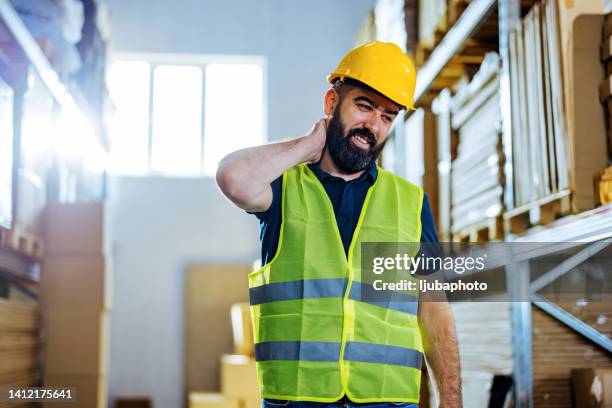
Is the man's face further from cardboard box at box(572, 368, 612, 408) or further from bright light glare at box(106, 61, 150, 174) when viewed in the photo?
bright light glare at box(106, 61, 150, 174)

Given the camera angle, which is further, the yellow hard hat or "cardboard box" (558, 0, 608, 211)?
"cardboard box" (558, 0, 608, 211)

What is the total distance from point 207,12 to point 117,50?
1.25 metres

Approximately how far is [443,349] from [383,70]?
928 mm

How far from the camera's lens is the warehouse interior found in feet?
10.9

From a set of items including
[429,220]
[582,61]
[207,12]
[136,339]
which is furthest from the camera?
[207,12]

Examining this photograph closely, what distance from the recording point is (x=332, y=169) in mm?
2639

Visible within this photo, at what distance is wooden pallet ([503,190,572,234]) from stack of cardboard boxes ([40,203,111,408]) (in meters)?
3.23

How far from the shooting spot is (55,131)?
627 cm

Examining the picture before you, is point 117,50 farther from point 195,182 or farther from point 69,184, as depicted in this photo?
point 69,184

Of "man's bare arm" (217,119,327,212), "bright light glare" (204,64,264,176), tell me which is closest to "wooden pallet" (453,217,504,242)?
"man's bare arm" (217,119,327,212)

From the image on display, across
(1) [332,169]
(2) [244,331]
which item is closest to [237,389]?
(2) [244,331]

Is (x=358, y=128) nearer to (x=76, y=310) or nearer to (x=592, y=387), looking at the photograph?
(x=592, y=387)

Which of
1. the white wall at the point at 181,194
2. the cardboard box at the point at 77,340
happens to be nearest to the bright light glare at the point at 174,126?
the white wall at the point at 181,194

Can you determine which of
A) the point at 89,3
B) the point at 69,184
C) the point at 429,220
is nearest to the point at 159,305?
the point at 69,184
